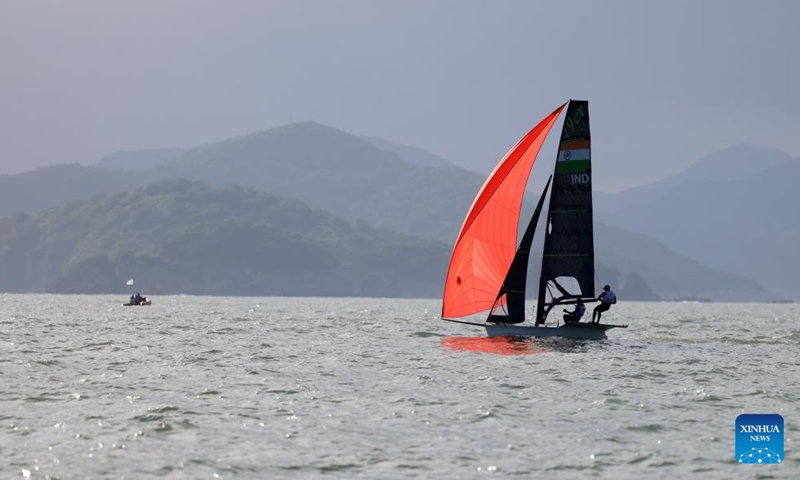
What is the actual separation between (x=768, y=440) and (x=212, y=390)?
1510 centimetres

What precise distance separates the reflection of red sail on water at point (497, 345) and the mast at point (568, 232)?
76.3 inches

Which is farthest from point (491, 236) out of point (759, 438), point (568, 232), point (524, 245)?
point (759, 438)

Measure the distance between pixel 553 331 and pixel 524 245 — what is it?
152 inches

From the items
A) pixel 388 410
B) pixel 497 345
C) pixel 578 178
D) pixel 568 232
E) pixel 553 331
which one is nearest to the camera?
pixel 388 410

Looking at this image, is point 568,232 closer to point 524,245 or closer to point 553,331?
point 524,245

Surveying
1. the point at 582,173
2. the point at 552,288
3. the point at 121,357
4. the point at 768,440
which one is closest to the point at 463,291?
the point at 552,288

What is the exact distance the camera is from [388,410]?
27.6m

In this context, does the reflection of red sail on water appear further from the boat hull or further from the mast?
the mast

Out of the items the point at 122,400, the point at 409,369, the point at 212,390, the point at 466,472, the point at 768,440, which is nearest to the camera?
the point at 466,472

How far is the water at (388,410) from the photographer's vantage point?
69.2 feet

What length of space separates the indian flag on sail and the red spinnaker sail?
1420mm

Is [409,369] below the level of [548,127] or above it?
below

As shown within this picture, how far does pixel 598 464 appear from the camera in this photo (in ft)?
70.0

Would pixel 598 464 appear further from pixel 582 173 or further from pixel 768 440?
pixel 582 173
